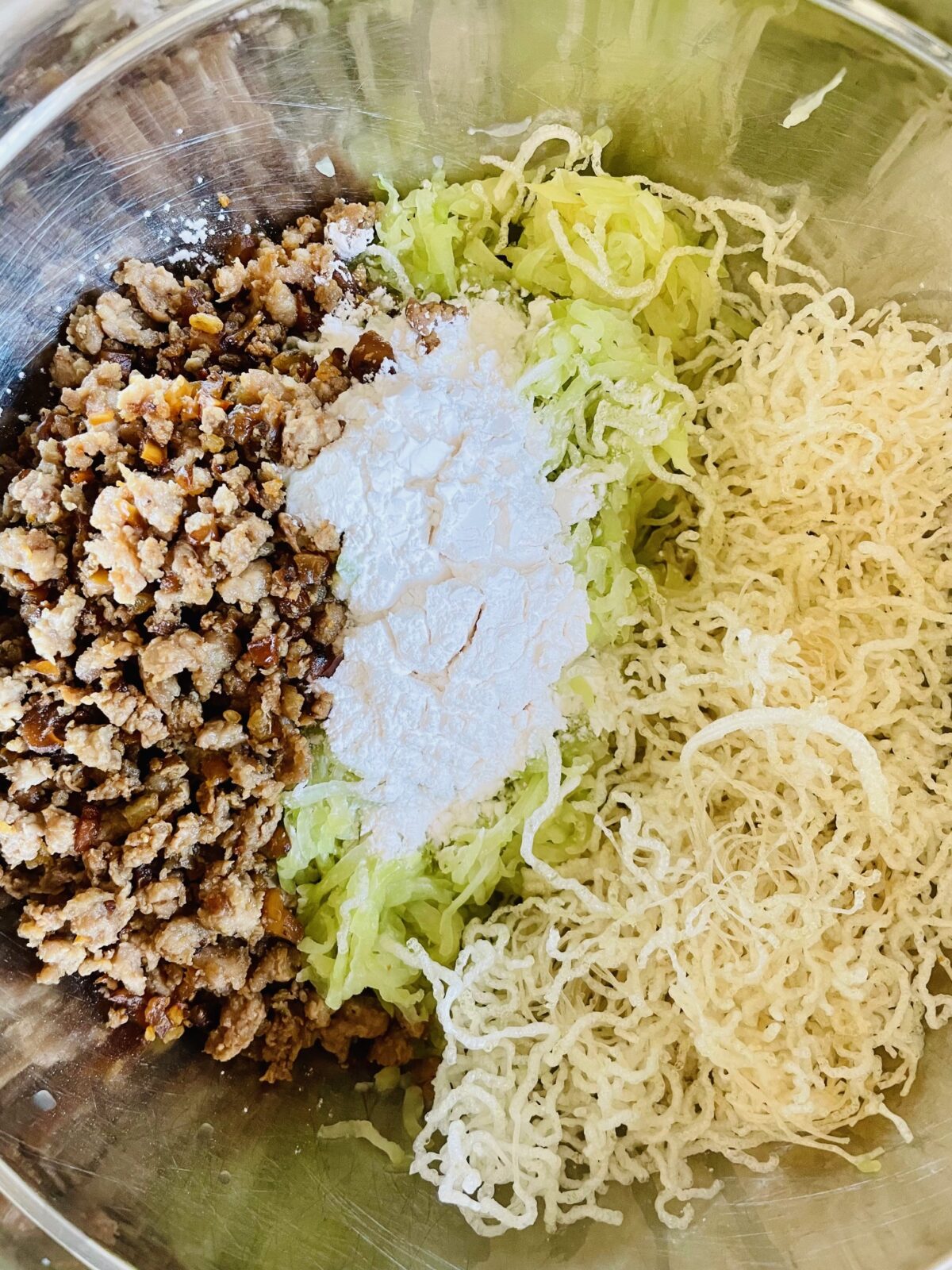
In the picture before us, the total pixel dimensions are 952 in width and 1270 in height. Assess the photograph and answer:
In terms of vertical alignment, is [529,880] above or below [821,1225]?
above

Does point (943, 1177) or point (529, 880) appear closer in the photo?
point (943, 1177)

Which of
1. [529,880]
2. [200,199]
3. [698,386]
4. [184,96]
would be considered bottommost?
[529,880]

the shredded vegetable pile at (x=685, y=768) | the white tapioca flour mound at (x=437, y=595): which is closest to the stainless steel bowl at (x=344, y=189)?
the shredded vegetable pile at (x=685, y=768)

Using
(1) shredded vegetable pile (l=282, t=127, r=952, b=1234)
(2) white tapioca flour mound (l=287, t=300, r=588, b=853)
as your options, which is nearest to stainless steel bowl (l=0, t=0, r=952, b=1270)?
(1) shredded vegetable pile (l=282, t=127, r=952, b=1234)

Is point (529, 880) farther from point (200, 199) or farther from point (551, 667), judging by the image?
point (200, 199)

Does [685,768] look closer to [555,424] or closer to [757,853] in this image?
[757,853]

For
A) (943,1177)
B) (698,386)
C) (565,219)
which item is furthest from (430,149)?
(943,1177)


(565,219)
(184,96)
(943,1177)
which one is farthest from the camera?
(565,219)

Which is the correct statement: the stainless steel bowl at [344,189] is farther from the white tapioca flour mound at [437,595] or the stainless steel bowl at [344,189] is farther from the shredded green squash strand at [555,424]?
the white tapioca flour mound at [437,595]
